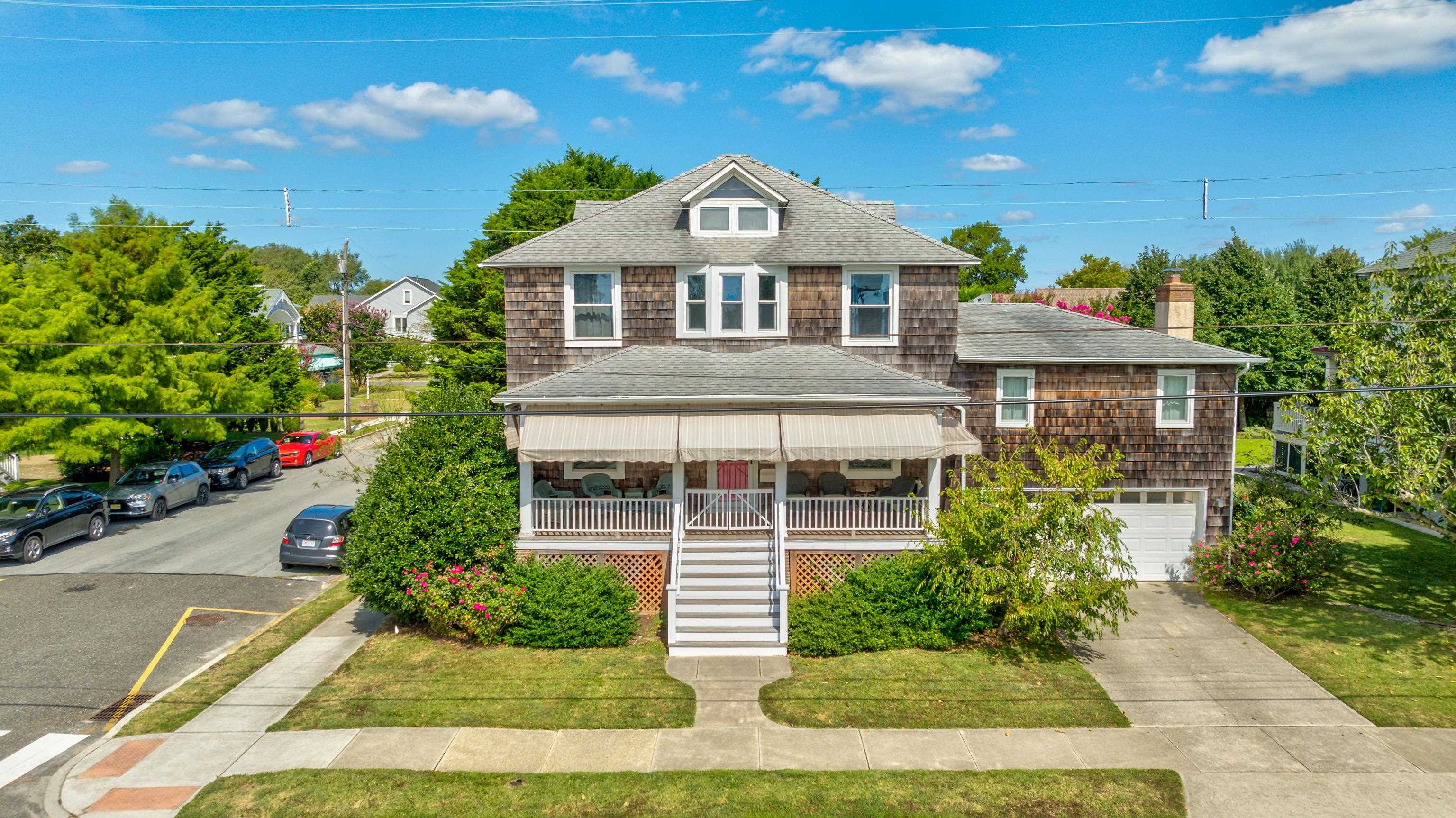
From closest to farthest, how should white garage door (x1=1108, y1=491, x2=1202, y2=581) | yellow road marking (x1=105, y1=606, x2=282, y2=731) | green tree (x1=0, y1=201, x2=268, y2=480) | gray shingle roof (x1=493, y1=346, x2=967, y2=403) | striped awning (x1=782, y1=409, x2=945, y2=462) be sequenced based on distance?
yellow road marking (x1=105, y1=606, x2=282, y2=731) → striped awning (x1=782, y1=409, x2=945, y2=462) → gray shingle roof (x1=493, y1=346, x2=967, y2=403) → white garage door (x1=1108, y1=491, x2=1202, y2=581) → green tree (x1=0, y1=201, x2=268, y2=480)

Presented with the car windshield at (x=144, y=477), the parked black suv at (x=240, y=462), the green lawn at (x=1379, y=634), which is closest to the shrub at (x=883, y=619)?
the green lawn at (x=1379, y=634)

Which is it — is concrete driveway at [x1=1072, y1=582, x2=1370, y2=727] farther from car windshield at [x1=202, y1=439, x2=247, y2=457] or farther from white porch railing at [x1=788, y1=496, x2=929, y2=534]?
car windshield at [x1=202, y1=439, x2=247, y2=457]

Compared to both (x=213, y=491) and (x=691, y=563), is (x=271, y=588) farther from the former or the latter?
(x=213, y=491)

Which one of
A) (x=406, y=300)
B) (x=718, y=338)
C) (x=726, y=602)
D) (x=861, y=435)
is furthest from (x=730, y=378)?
(x=406, y=300)

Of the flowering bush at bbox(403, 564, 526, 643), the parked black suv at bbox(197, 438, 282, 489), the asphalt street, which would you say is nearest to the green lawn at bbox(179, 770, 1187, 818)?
the asphalt street

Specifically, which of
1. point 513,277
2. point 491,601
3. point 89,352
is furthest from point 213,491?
point 491,601

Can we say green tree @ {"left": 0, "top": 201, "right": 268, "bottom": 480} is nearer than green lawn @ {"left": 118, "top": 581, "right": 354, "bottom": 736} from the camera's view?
No

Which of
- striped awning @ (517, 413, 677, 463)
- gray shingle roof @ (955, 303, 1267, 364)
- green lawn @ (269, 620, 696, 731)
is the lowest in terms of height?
green lawn @ (269, 620, 696, 731)

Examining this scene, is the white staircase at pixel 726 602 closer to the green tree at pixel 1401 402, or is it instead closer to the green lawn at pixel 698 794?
the green lawn at pixel 698 794
